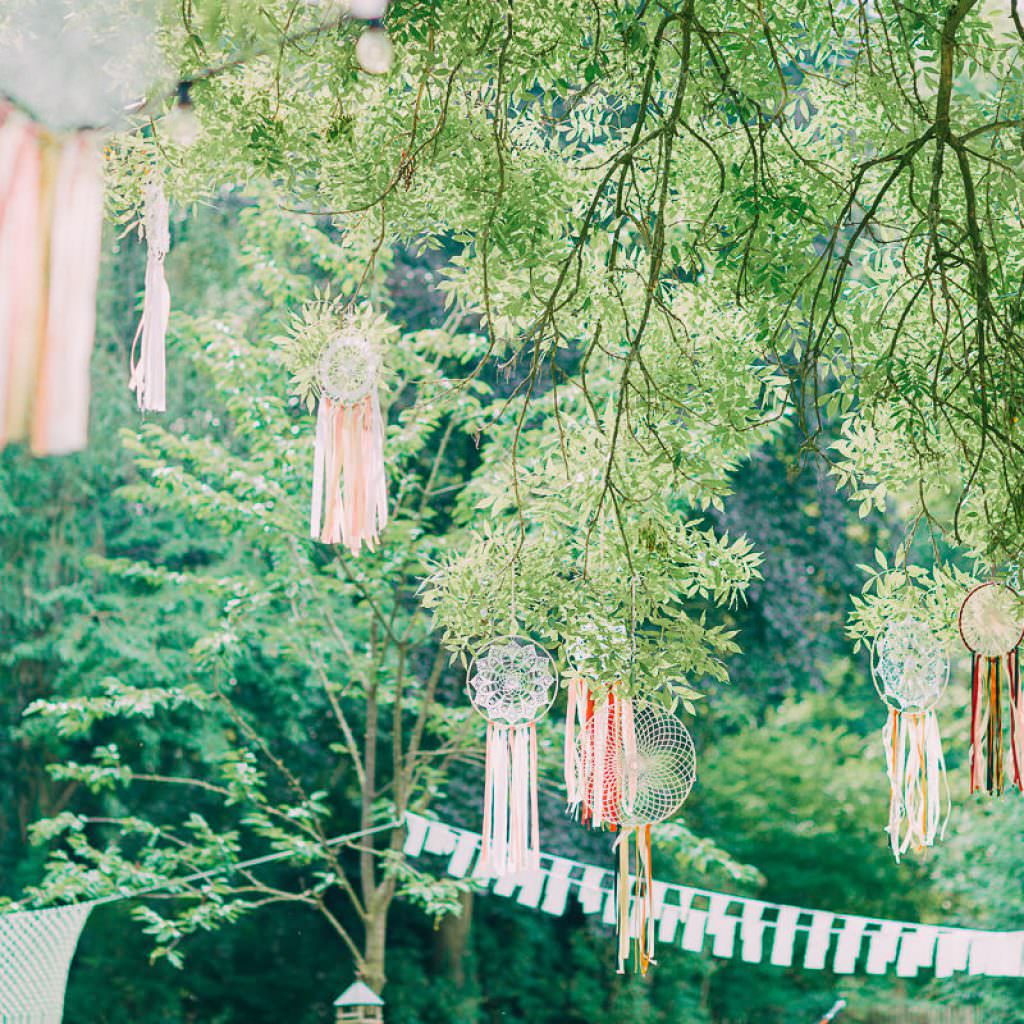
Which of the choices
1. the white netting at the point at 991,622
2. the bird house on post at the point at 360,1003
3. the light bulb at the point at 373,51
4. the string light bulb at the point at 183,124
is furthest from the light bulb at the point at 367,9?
the bird house on post at the point at 360,1003

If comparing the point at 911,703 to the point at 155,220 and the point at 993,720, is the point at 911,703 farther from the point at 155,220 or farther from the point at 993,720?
the point at 155,220

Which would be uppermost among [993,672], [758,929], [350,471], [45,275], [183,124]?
[183,124]

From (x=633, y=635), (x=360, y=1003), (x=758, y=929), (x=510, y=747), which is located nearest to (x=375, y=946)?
(x=360, y=1003)

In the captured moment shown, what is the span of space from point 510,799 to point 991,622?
814 millimetres

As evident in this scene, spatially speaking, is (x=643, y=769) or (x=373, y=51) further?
(x=643, y=769)

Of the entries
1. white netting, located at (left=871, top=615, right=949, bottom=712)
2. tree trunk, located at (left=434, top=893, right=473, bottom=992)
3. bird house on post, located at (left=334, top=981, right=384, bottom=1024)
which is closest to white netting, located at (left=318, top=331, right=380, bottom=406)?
white netting, located at (left=871, top=615, right=949, bottom=712)

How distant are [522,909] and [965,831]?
1.87 m

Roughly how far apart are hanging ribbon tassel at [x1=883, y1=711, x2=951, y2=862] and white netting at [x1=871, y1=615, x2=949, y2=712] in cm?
3

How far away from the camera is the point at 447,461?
5270mm

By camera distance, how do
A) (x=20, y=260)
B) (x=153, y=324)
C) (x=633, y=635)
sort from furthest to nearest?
(x=153, y=324), (x=633, y=635), (x=20, y=260)

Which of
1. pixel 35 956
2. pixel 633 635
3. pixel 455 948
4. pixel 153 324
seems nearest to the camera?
pixel 633 635

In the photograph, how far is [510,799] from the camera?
2246 mm

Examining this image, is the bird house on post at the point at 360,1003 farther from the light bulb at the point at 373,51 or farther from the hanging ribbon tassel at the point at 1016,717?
the light bulb at the point at 373,51

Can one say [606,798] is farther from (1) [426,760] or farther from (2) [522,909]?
(2) [522,909]
